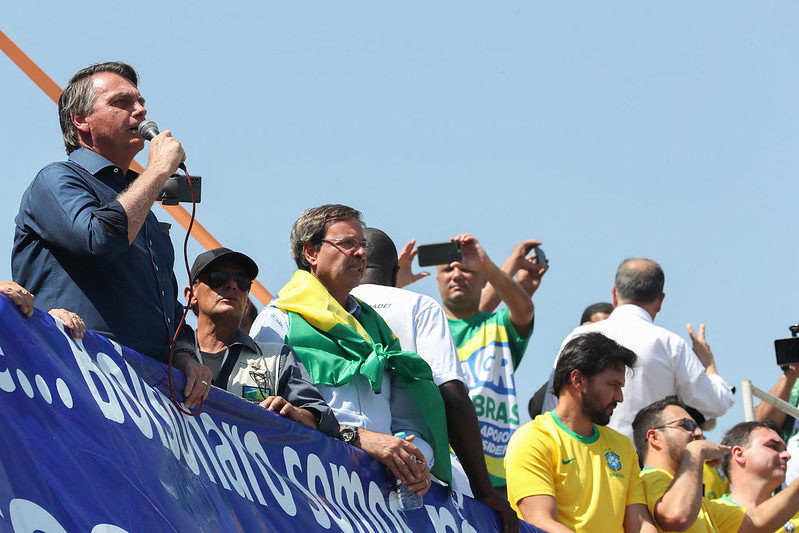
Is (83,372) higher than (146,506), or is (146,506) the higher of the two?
(83,372)

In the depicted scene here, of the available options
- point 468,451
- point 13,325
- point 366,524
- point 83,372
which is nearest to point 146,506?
point 83,372

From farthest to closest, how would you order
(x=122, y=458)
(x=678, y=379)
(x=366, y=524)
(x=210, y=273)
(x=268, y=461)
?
(x=678, y=379)
(x=210, y=273)
(x=366, y=524)
(x=268, y=461)
(x=122, y=458)

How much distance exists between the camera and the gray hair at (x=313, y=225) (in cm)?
502

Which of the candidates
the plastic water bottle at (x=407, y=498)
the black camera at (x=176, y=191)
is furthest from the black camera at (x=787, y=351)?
the black camera at (x=176, y=191)

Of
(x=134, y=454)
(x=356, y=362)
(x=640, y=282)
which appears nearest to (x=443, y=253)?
(x=640, y=282)

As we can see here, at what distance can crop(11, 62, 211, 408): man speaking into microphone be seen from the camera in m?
3.35

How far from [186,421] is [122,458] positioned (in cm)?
42

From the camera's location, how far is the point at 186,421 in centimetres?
335

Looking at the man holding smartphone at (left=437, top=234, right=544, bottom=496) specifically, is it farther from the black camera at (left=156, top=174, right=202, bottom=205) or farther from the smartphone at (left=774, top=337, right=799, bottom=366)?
the black camera at (left=156, top=174, right=202, bottom=205)

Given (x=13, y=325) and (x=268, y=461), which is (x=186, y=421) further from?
(x=13, y=325)

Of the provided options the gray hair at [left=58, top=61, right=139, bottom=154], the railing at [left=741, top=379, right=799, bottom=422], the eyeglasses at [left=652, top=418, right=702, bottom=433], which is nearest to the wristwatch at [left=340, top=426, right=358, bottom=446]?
the gray hair at [left=58, top=61, right=139, bottom=154]

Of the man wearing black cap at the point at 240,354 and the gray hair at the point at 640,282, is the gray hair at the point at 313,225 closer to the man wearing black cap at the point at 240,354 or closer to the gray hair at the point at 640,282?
the man wearing black cap at the point at 240,354

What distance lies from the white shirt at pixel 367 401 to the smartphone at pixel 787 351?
3.99 m

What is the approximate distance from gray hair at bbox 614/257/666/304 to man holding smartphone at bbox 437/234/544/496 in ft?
1.97
